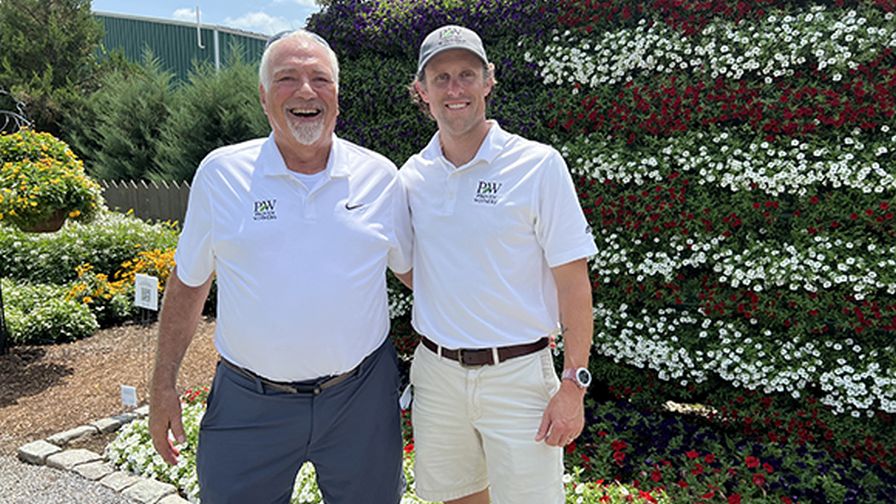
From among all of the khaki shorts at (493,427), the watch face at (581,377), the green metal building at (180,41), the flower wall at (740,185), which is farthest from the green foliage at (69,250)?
the green metal building at (180,41)

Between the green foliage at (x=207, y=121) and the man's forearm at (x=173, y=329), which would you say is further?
the green foliage at (x=207, y=121)

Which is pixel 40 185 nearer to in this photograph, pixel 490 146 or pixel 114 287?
pixel 114 287

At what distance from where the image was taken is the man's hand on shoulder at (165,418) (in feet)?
7.82

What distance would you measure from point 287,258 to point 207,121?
15906 mm

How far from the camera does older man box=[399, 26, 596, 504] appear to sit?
88.7 inches

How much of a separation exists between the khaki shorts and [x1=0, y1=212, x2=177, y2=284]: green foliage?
846cm

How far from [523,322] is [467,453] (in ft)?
1.83

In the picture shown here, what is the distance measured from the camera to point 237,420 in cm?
228

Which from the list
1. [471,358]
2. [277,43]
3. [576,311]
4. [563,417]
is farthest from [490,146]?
[563,417]

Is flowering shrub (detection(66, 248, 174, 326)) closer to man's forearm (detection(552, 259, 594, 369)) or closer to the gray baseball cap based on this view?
the gray baseball cap

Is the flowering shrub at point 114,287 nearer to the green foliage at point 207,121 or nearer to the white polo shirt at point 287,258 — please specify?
the white polo shirt at point 287,258

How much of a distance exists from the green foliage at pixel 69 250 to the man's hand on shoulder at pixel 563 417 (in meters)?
8.81

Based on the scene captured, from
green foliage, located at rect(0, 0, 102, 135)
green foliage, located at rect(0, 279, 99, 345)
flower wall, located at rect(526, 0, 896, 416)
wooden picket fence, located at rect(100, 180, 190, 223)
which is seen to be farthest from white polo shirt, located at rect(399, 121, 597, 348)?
green foliage, located at rect(0, 0, 102, 135)

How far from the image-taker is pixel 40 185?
5859 millimetres
